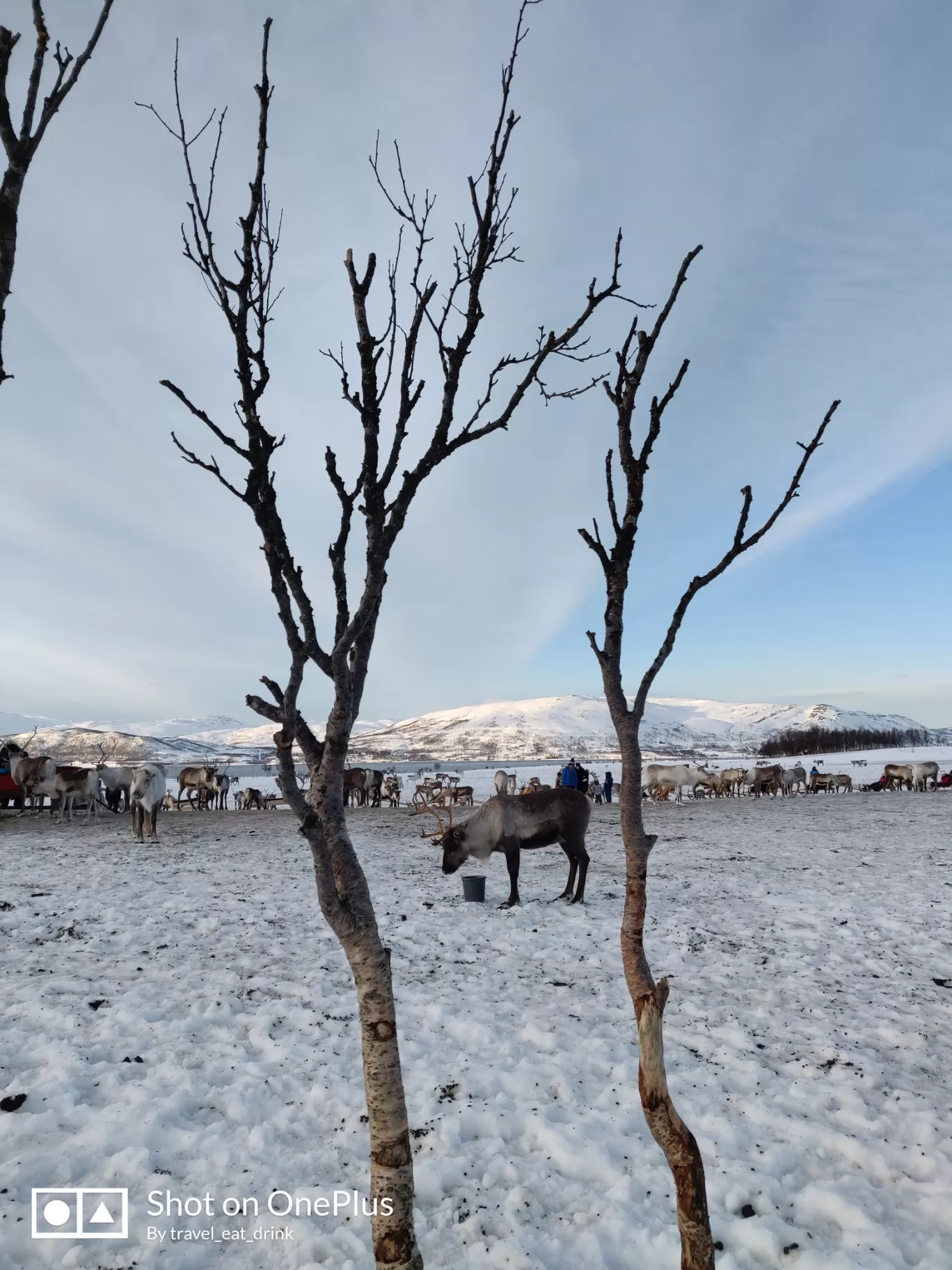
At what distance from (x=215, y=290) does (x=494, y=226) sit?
3.32 feet

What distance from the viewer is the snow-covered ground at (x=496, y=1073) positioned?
3.07m

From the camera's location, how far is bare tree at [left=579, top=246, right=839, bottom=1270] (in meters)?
2.25

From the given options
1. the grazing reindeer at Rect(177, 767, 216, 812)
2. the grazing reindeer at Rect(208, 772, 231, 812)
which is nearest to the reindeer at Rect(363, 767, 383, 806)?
the grazing reindeer at Rect(208, 772, 231, 812)

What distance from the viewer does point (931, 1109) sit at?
4012 millimetres

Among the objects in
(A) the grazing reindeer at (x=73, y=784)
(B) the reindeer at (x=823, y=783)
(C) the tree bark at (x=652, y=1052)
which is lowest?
(B) the reindeer at (x=823, y=783)

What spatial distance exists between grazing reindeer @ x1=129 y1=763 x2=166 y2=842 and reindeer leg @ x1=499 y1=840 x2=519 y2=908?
882cm

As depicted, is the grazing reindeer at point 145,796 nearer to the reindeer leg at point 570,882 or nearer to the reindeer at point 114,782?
the reindeer at point 114,782

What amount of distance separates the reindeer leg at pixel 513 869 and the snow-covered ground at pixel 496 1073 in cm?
39

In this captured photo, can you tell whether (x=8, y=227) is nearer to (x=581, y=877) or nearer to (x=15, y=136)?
(x=15, y=136)

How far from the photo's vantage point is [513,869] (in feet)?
30.5

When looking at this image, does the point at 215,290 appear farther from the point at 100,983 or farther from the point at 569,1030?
the point at 100,983

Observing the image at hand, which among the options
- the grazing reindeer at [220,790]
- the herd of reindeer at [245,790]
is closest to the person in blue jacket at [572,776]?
the herd of reindeer at [245,790]

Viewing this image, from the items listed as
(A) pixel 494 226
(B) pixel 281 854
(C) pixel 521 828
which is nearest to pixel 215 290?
(A) pixel 494 226

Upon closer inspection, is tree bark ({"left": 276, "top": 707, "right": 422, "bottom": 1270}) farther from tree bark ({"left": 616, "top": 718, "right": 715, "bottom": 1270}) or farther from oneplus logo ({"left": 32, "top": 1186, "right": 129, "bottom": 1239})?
oneplus logo ({"left": 32, "top": 1186, "right": 129, "bottom": 1239})
